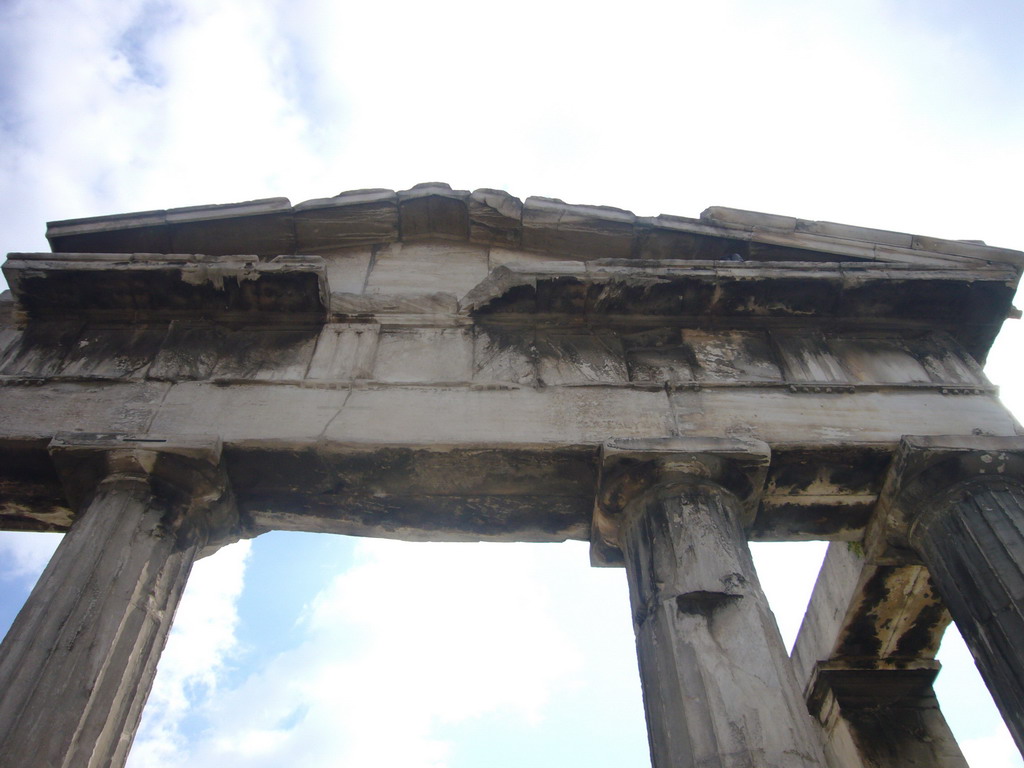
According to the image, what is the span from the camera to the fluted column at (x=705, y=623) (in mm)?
3895

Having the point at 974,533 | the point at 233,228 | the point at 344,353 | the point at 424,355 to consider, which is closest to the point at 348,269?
the point at 233,228

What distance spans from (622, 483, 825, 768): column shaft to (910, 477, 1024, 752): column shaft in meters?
1.16

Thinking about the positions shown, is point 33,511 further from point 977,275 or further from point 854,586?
point 977,275

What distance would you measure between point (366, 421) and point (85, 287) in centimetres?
303

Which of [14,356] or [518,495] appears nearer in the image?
[518,495]

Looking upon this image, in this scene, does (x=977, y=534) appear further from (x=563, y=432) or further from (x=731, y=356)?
(x=563, y=432)

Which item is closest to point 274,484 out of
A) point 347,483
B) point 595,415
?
point 347,483

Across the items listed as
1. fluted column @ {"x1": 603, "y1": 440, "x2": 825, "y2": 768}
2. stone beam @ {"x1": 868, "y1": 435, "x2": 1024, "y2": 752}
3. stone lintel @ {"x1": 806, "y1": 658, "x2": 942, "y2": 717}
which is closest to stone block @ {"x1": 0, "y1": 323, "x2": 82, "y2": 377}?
fluted column @ {"x1": 603, "y1": 440, "x2": 825, "y2": 768}

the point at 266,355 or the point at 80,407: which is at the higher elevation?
the point at 266,355

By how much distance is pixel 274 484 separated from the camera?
5.66 m

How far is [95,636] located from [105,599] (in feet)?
0.79

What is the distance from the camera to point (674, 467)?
17.6 ft

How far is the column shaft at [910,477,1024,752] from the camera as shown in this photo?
4.49 m

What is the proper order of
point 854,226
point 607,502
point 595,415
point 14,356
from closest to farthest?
1. point 607,502
2. point 595,415
3. point 14,356
4. point 854,226
